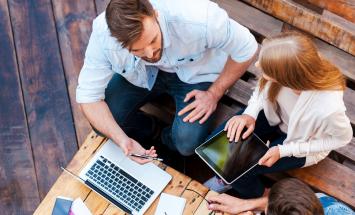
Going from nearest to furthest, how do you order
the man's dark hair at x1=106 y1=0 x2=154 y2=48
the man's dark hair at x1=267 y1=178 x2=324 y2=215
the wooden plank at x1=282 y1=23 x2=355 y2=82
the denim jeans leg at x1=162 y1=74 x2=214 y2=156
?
the man's dark hair at x1=267 y1=178 x2=324 y2=215
the man's dark hair at x1=106 y1=0 x2=154 y2=48
the denim jeans leg at x1=162 y1=74 x2=214 y2=156
the wooden plank at x1=282 y1=23 x2=355 y2=82

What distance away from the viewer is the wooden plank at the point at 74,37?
A: 2.81m

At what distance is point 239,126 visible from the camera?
2.31 m

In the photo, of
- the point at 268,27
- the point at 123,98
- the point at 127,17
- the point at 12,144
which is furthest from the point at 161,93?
the point at 12,144

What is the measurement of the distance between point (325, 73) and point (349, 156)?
0.66 metres

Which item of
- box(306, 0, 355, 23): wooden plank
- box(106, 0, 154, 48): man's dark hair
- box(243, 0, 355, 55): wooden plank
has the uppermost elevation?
box(106, 0, 154, 48): man's dark hair

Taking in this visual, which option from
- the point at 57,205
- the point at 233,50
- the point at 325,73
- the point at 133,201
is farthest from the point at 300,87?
the point at 57,205

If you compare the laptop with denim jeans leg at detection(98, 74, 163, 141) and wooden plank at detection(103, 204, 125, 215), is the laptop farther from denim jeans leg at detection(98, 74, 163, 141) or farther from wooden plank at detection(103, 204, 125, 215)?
denim jeans leg at detection(98, 74, 163, 141)

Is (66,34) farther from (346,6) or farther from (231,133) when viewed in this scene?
(346,6)

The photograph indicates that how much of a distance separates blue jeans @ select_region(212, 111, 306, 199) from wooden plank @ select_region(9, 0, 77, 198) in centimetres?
85

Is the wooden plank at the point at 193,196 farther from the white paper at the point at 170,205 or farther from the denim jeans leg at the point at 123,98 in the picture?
the denim jeans leg at the point at 123,98

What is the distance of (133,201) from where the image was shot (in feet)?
7.25

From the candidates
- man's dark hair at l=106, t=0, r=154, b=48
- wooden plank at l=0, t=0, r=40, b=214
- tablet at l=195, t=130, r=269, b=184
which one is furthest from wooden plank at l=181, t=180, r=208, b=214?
wooden plank at l=0, t=0, r=40, b=214

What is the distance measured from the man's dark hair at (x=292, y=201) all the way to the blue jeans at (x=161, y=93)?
0.64m

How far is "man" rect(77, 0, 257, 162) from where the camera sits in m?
1.99
